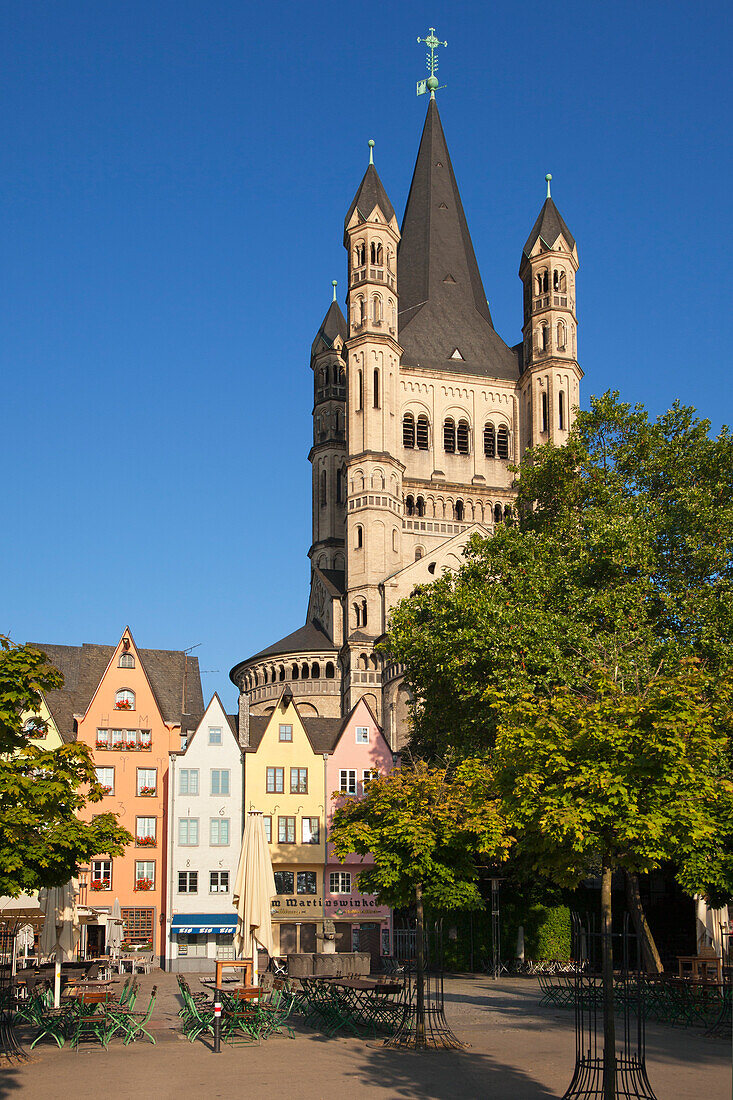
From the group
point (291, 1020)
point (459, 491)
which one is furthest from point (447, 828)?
point (459, 491)

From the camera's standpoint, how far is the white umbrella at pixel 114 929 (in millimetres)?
39406

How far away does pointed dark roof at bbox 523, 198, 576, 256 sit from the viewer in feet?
268

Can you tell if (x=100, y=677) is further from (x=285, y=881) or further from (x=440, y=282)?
(x=440, y=282)

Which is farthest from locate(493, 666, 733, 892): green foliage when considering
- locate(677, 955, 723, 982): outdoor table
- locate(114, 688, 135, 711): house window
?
locate(114, 688, 135, 711): house window

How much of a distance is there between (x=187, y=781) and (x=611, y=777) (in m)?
31.5

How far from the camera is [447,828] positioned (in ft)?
68.8

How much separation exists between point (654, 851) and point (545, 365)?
226ft

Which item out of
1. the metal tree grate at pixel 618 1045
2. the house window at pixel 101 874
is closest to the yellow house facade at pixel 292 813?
the house window at pixel 101 874

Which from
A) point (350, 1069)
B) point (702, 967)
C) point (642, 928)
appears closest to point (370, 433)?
point (642, 928)

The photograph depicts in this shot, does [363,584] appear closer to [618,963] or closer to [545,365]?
[545,365]

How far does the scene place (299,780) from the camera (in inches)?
1747

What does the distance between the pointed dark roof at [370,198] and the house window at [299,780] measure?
45.5m

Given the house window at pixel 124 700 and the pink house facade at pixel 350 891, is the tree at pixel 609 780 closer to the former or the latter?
the pink house facade at pixel 350 891

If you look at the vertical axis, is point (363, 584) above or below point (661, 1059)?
above
